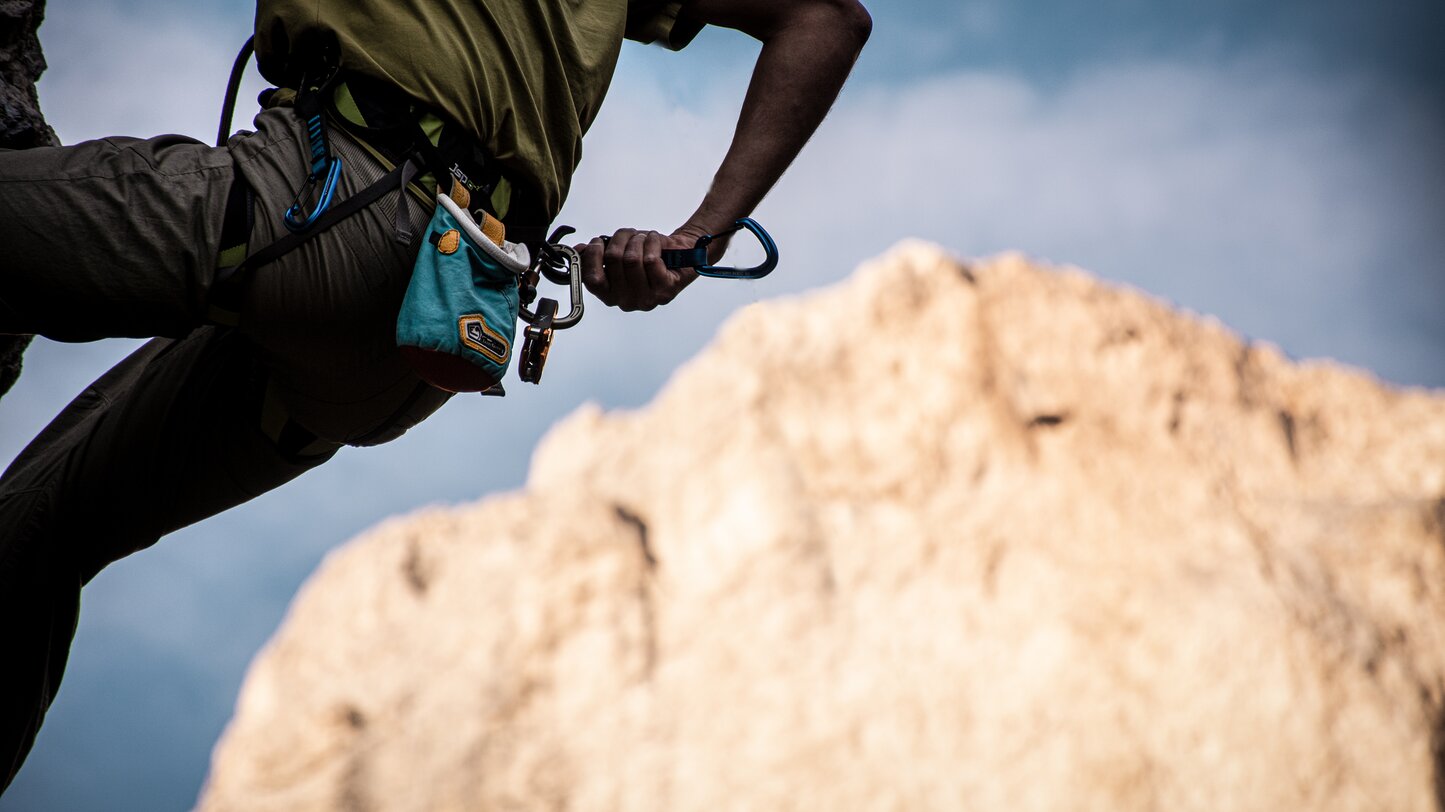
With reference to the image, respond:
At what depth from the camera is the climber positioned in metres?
1.80

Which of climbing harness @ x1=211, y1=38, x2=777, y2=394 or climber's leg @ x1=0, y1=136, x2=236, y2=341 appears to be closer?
climber's leg @ x1=0, y1=136, x2=236, y2=341

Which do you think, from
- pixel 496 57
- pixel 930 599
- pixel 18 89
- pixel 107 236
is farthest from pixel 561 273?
pixel 930 599

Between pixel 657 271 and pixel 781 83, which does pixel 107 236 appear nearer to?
pixel 657 271

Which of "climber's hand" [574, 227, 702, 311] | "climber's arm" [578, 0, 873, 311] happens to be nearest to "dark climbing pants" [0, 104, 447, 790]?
"climber's hand" [574, 227, 702, 311]

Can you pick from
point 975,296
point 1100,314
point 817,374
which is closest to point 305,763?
point 817,374

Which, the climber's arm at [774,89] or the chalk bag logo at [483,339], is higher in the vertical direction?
the climber's arm at [774,89]

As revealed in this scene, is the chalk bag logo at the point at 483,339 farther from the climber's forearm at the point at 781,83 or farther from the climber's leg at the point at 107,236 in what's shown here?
the climber's forearm at the point at 781,83

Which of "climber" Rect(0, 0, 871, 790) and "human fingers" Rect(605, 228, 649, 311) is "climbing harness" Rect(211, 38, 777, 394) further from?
"human fingers" Rect(605, 228, 649, 311)

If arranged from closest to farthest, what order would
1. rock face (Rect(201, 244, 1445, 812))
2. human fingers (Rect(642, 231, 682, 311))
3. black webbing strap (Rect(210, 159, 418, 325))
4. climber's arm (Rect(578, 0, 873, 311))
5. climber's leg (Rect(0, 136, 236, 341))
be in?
climber's leg (Rect(0, 136, 236, 341)) < black webbing strap (Rect(210, 159, 418, 325)) < human fingers (Rect(642, 231, 682, 311)) < climber's arm (Rect(578, 0, 873, 311)) < rock face (Rect(201, 244, 1445, 812))

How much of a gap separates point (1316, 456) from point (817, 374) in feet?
29.9

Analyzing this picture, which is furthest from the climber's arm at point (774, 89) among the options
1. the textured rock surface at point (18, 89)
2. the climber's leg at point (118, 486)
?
the textured rock surface at point (18, 89)

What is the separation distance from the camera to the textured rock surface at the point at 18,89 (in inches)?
88.7

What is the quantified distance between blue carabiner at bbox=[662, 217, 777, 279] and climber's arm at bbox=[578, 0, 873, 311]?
0.05m

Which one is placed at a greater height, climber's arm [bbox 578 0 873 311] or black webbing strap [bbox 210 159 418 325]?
climber's arm [bbox 578 0 873 311]
